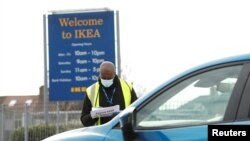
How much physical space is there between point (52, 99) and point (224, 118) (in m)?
15.5

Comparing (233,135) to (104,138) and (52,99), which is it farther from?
(52,99)

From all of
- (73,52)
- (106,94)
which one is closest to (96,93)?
(106,94)

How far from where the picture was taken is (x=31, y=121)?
18.7 meters

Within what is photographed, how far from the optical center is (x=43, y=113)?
738 inches

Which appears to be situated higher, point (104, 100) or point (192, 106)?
point (192, 106)

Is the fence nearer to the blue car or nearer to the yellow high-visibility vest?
the yellow high-visibility vest

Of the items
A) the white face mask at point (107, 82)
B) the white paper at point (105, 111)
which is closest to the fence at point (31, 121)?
the white face mask at point (107, 82)

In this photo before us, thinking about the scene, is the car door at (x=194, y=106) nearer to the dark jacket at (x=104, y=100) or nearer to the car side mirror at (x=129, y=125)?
the car side mirror at (x=129, y=125)

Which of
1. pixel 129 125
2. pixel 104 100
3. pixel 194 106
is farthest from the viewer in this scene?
pixel 104 100

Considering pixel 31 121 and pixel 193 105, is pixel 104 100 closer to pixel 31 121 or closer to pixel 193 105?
pixel 193 105

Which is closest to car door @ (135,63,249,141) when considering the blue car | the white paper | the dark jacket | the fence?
the blue car

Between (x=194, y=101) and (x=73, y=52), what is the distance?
15.1 metres

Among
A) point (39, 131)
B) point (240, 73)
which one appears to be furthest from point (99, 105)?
point (39, 131)

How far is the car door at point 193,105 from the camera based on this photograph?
4520 millimetres
